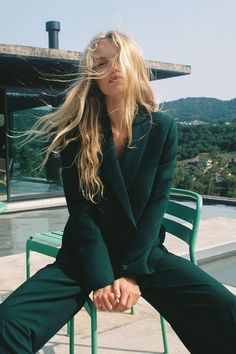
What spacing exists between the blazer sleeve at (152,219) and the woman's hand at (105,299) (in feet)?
0.29

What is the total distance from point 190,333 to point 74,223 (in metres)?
0.55

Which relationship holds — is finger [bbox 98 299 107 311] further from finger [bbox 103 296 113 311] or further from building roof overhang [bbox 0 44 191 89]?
building roof overhang [bbox 0 44 191 89]

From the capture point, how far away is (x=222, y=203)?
8258 millimetres

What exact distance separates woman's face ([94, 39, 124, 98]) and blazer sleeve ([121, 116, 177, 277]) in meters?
0.25

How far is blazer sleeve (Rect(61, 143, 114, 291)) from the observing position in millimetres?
1502

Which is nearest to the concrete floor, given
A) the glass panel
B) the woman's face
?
the woman's face

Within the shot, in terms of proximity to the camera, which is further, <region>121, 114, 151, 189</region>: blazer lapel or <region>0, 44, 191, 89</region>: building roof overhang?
<region>0, 44, 191, 89</region>: building roof overhang

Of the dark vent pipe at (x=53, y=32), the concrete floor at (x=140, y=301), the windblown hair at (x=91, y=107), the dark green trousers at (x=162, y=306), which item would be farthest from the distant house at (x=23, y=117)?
the dark green trousers at (x=162, y=306)

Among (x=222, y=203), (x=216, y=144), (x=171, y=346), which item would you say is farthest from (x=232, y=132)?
(x=171, y=346)

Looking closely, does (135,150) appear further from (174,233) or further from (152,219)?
(174,233)

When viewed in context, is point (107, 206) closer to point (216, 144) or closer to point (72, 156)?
point (72, 156)

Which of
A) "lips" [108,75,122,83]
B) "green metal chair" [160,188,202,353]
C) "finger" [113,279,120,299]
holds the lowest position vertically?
"finger" [113,279,120,299]

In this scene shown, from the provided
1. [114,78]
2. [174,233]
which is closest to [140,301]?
[174,233]

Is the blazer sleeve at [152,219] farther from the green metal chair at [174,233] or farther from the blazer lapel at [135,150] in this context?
the green metal chair at [174,233]
